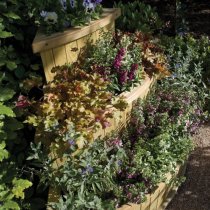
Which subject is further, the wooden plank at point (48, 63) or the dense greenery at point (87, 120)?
the wooden plank at point (48, 63)

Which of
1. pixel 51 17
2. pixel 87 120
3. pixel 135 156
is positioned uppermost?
pixel 51 17

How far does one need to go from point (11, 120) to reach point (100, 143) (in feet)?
2.26

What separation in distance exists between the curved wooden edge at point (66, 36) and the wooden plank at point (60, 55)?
0.18ft

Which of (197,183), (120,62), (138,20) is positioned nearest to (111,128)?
(120,62)

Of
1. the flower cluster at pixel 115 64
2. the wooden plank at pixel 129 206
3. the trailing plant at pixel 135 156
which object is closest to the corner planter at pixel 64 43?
the flower cluster at pixel 115 64

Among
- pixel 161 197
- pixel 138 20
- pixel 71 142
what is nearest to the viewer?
pixel 71 142

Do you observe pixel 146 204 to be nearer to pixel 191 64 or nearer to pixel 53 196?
pixel 53 196

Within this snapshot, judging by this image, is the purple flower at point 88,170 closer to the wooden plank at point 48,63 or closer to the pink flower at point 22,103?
the pink flower at point 22,103

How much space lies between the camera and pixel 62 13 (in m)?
3.13

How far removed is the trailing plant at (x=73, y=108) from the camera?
261cm

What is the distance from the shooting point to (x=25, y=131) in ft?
10.5

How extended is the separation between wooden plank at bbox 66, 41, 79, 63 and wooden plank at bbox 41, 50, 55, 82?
7.1 inches

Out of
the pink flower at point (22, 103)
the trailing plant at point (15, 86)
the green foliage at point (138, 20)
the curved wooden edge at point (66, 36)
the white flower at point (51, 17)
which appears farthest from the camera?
the green foliage at point (138, 20)

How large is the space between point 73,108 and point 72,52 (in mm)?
688
